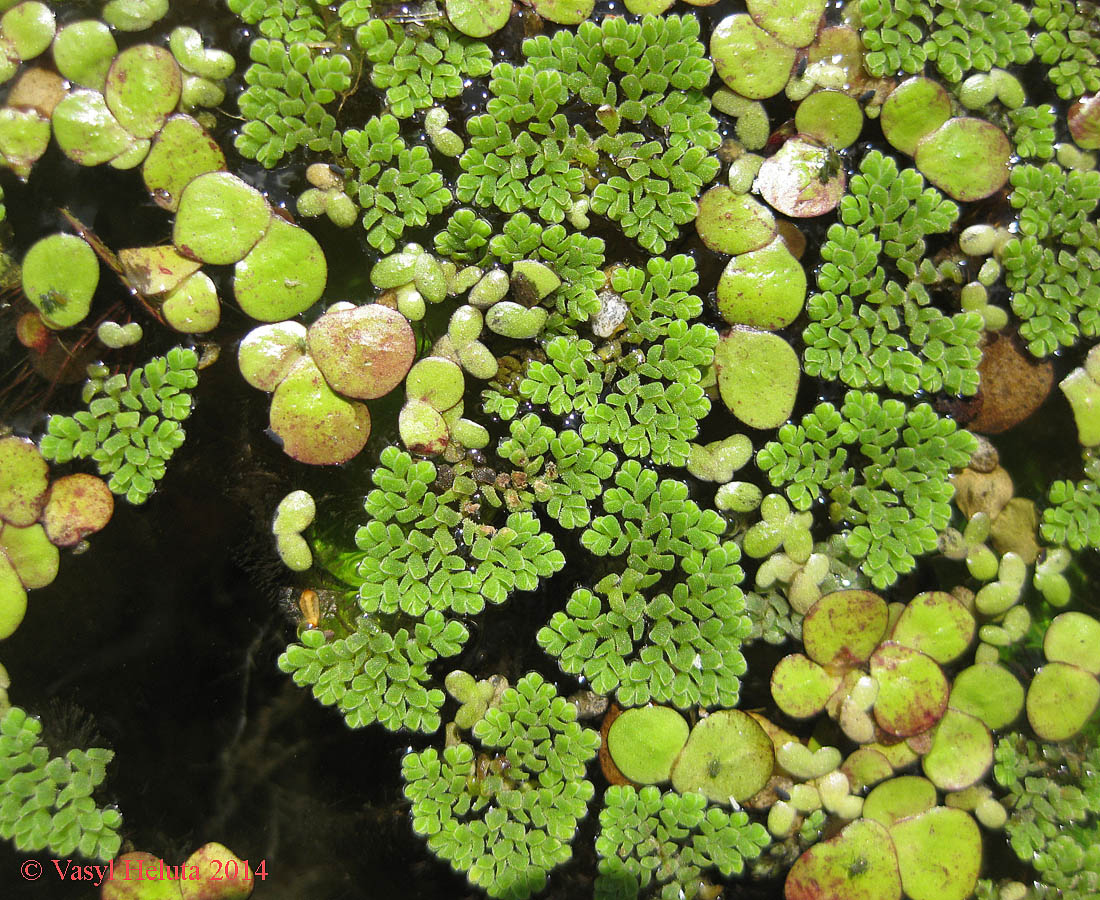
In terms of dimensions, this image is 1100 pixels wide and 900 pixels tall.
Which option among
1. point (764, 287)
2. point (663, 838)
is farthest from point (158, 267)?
point (663, 838)

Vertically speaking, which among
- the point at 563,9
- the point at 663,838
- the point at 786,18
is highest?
the point at 786,18

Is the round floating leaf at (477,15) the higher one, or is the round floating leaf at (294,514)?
the round floating leaf at (477,15)

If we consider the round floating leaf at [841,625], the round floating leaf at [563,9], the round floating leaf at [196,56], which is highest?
the round floating leaf at [563,9]

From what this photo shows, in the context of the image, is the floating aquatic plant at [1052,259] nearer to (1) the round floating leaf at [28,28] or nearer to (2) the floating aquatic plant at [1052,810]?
(2) the floating aquatic plant at [1052,810]

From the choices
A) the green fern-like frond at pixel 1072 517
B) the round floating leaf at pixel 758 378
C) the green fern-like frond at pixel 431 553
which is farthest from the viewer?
the green fern-like frond at pixel 1072 517

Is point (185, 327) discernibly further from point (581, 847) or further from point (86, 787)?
point (581, 847)

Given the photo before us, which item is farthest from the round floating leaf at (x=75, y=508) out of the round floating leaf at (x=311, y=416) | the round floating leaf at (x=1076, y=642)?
the round floating leaf at (x=1076, y=642)

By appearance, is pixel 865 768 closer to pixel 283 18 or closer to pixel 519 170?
pixel 519 170
